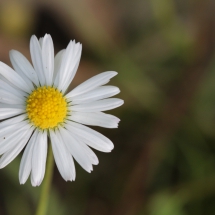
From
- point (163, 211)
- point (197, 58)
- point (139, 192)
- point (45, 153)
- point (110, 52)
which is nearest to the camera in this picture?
point (45, 153)

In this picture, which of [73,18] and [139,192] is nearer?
[139,192]

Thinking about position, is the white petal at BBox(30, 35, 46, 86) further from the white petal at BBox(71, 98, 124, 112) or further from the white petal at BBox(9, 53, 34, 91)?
the white petal at BBox(71, 98, 124, 112)

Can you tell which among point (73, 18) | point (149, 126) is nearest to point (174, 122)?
point (149, 126)

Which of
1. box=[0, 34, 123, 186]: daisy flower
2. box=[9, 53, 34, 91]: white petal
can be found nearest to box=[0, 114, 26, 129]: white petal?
box=[0, 34, 123, 186]: daisy flower

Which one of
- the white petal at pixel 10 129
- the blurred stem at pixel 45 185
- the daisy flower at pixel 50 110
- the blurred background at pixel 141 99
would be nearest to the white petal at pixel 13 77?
the daisy flower at pixel 50 110

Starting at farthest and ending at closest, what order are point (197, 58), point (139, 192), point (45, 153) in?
point (197, 58)
point (139, 192)
point (45, 153)

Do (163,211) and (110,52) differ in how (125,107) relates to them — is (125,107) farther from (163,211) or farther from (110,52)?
(163,211)

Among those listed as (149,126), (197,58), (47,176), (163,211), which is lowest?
(47,176)
